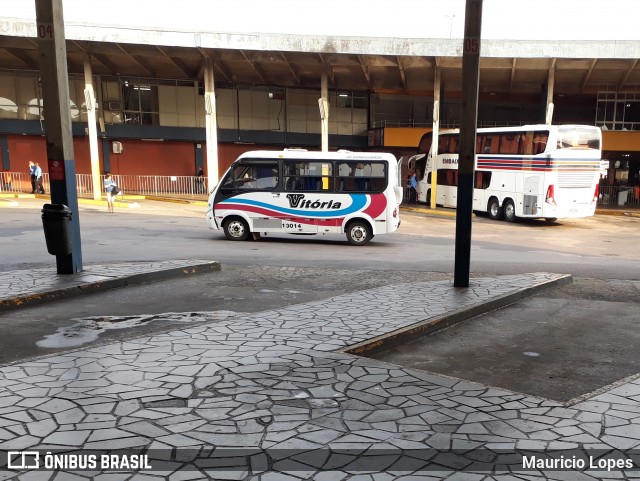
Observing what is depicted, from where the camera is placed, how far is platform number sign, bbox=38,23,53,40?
8.06 metres

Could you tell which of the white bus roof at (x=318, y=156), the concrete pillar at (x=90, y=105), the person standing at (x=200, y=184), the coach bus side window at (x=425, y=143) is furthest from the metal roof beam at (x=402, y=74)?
the concrete pillar at (x=90, y=105)

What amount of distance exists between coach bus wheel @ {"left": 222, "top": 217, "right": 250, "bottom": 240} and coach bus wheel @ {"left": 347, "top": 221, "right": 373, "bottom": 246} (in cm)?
307

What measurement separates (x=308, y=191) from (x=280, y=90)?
20999 mm

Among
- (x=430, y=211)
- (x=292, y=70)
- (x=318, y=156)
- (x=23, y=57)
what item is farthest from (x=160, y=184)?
(x=318, y=156)

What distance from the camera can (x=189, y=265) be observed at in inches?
384

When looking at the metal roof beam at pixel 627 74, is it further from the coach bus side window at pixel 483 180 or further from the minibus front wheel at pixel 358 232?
the minibus front wheel at pixel 358 232

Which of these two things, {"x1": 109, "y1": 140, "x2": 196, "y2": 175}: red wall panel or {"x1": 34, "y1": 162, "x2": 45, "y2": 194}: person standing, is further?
{"x1": 109, "y1": 140, "x2": 196, "y2": 175}: red wall panel

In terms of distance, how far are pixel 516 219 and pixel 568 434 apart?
69.3ft

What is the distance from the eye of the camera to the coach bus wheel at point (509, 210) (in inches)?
908

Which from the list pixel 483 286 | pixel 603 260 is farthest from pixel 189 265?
pixel 603 260

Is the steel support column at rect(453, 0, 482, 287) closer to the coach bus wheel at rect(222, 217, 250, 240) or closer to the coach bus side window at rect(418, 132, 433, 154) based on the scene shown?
the coach bus wheel at rect(222, 217, 250, 240)

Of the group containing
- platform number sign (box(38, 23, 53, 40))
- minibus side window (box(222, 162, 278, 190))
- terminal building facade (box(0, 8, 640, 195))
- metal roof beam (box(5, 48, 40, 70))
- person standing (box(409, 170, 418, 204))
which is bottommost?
person standing (box(409, 170, 418, 204))

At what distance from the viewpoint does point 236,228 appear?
1560 cm

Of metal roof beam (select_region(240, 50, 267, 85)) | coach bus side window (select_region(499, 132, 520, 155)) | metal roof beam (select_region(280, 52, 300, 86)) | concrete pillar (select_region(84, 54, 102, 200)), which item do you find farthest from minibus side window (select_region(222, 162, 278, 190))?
concrete pillar (select_region(84, 54, 102, 200))
